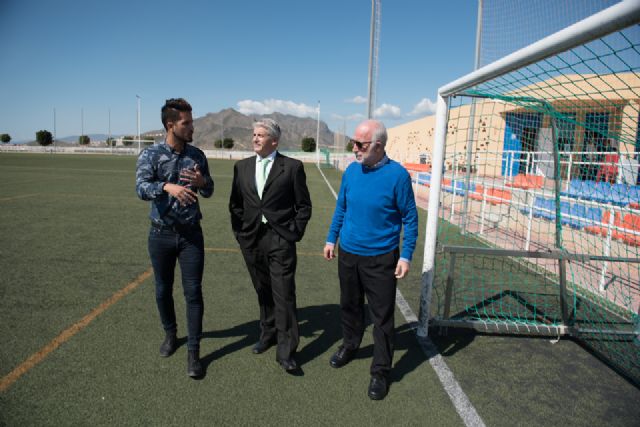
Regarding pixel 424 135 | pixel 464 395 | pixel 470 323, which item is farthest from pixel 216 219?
pixel 424 135

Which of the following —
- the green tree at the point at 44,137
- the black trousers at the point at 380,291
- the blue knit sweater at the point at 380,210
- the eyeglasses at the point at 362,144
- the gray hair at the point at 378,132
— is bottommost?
the black trousers at the point at 380,291

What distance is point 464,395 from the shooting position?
2754 mm

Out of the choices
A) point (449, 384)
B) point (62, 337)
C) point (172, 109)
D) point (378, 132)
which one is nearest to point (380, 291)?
point (449, 384)

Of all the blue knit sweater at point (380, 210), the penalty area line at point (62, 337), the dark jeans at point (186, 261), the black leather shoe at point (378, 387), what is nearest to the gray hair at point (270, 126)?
the blue knit sweater at point (380, 210)

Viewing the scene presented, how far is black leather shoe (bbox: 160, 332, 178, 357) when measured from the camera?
3129 millimetres

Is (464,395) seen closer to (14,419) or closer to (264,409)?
(264,409)

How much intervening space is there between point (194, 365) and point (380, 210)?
5.76 ft

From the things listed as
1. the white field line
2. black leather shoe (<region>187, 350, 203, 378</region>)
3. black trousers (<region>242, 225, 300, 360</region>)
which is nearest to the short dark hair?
black trousers (<region>242, 225, 300, 360</region>)

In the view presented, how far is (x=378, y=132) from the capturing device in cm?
273

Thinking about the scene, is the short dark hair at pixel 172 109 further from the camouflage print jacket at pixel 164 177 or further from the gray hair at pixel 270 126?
the gray hair at pixel 270 126

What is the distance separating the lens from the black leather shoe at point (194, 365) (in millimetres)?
2836

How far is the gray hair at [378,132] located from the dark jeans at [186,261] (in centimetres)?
150

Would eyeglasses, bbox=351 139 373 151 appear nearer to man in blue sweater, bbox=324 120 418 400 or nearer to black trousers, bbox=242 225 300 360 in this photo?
man in blue sweater, bbox=324 120 418 400

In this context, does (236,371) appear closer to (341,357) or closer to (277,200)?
(341,357)
